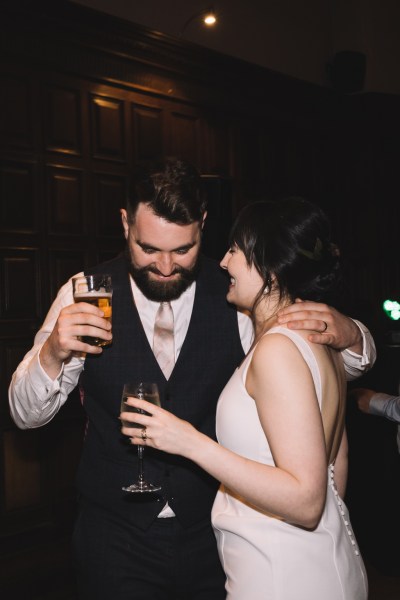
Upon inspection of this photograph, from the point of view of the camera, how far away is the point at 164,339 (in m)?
2.21

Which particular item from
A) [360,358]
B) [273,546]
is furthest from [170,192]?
[273,546]

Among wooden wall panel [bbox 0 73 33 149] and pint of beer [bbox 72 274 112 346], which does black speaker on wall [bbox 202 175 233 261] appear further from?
wooden wall panel [bbox 0 73 33 149]

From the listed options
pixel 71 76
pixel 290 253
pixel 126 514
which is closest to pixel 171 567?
pixel 126 514

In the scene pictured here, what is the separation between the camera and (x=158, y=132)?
5020 millimetres

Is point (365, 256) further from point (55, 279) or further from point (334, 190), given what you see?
point (55, 279)

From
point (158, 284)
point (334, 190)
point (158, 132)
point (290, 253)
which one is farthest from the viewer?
point (334, 190)

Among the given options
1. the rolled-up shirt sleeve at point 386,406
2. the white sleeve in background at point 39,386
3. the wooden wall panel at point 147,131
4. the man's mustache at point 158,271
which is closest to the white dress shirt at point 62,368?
the white sleeve in background at point 39,386

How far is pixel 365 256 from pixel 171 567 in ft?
18.1

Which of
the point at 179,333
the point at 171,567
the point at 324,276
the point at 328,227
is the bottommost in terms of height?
the point at 171,567

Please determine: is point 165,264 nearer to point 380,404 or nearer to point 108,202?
point 380,404

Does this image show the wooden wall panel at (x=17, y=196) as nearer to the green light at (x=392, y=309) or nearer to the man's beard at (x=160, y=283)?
the man's beard at (x=160, y=283)

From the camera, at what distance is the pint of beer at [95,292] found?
6.17 ft

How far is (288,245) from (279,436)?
59 centimetres

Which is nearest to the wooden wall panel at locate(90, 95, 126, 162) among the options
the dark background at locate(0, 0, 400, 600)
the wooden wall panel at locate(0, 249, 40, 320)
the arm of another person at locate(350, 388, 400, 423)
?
the dark background at locate(0, 0, 400, 600)
